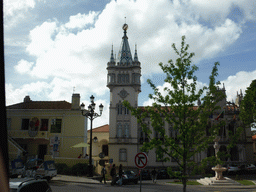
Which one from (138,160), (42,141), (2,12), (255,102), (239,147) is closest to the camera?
(2,12)

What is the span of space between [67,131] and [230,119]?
95.7 feet

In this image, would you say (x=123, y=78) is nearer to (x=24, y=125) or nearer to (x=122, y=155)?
(x=122, y=155)

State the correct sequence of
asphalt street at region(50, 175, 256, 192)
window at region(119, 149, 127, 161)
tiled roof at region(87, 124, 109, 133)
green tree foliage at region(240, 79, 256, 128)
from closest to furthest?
asphalt street at region(50, 175, 256, 192), green tree foliage at region(240, 79, 256, 128), window at region(119, 149, 127, 161), tiled roof at region(87, 124, 109, 133)

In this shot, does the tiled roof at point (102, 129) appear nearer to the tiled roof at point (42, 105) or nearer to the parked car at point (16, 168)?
the tiled roof at point (42, 105)

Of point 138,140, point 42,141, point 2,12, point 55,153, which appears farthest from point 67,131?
point 2,12

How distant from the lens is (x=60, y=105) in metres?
36.6

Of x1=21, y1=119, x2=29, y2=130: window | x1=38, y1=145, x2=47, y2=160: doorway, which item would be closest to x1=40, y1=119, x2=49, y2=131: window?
x1=21, y1=119, x2=29, y2=130: window

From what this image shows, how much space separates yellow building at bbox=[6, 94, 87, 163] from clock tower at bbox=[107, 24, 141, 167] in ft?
25.6

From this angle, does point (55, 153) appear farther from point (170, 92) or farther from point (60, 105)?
point (60, 105)

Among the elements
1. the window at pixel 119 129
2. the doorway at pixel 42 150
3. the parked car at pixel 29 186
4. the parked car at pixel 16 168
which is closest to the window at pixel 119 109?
the window at pixel 119 129

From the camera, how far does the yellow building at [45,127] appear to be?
33469mm

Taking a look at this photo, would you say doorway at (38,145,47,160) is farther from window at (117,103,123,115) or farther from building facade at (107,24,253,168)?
window at (117,103,123,115)

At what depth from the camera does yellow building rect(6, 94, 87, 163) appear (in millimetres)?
33469

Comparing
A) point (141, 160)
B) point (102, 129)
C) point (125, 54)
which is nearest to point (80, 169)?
point (141, 160)
